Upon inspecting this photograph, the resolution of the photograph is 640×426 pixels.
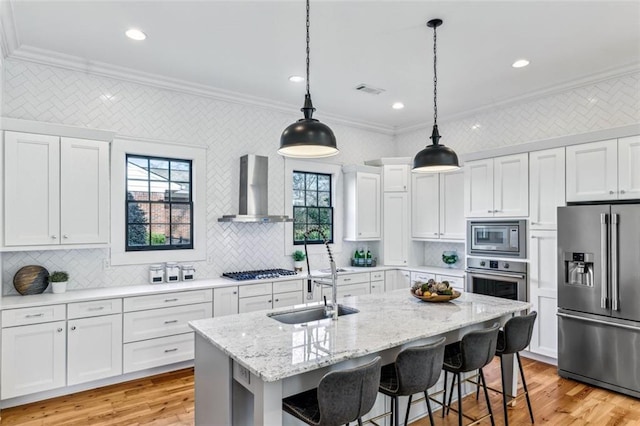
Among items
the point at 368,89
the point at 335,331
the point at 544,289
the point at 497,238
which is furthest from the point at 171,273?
the point at 544,289

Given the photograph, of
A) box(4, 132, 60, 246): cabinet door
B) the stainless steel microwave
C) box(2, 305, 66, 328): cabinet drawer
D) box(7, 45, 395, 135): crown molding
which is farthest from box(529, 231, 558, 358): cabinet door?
box(4, 132, 60, 246): cabinet door

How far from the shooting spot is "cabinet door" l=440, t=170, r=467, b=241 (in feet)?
17.1

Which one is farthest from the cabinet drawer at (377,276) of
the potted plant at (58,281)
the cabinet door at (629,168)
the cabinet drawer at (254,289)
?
the potted plant at (58,281)

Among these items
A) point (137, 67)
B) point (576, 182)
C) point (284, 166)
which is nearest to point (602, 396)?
point (576, 182)

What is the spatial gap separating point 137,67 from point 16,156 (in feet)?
4.67

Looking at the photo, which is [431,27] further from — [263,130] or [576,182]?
[263,130]

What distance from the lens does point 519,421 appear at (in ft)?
9.94

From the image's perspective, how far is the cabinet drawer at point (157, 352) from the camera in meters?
3.64

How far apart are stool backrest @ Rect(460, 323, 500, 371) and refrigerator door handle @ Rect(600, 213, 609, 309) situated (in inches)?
66.9

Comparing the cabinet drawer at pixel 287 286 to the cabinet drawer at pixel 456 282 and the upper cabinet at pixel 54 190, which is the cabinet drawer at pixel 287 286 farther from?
the cabinet drawer at pixel 456 282

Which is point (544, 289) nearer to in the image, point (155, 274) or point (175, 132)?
point (155, 274)

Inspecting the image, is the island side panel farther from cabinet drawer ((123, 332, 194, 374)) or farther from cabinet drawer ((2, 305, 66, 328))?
cabinet drawer ((2, 305, 66, 328))

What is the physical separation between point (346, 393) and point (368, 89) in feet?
12.0

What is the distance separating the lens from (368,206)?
574 centimetres
